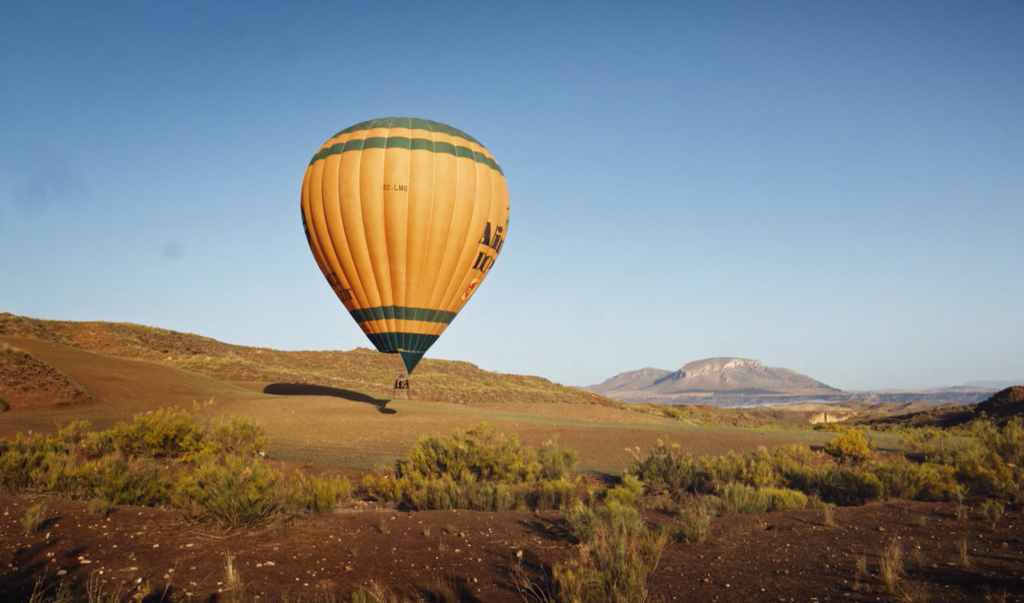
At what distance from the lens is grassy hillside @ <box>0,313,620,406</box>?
48375 mm

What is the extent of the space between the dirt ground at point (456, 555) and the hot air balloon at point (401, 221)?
43.8ft

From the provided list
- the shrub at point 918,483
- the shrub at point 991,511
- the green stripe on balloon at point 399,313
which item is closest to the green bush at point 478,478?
the shrub at point 918,483

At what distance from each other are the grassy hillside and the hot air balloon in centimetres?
2516

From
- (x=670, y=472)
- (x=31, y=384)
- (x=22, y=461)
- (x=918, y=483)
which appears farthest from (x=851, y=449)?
(x=31, y=384)

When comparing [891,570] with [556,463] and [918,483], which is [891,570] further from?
[556,463]

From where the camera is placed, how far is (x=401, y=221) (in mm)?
21500

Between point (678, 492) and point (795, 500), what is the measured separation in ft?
8.60

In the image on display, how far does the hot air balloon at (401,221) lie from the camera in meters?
21.6

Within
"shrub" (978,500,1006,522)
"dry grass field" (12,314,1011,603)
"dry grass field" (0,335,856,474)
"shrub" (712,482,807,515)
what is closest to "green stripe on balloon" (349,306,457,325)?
"dry grass field" (0,335,856,474)

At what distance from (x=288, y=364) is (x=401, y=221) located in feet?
150

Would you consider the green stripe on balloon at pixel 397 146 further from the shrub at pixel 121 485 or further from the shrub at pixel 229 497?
the shrub at pixel 229 497

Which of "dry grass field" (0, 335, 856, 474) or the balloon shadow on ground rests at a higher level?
the balloon shadow on ground

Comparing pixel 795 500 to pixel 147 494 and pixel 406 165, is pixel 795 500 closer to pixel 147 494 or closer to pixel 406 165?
pixel 147 494

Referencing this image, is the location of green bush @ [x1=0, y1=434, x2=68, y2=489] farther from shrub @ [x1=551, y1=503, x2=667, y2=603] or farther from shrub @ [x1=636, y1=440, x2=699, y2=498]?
shrub @ [x1=636, y1=440, x2=699, y2=498]
